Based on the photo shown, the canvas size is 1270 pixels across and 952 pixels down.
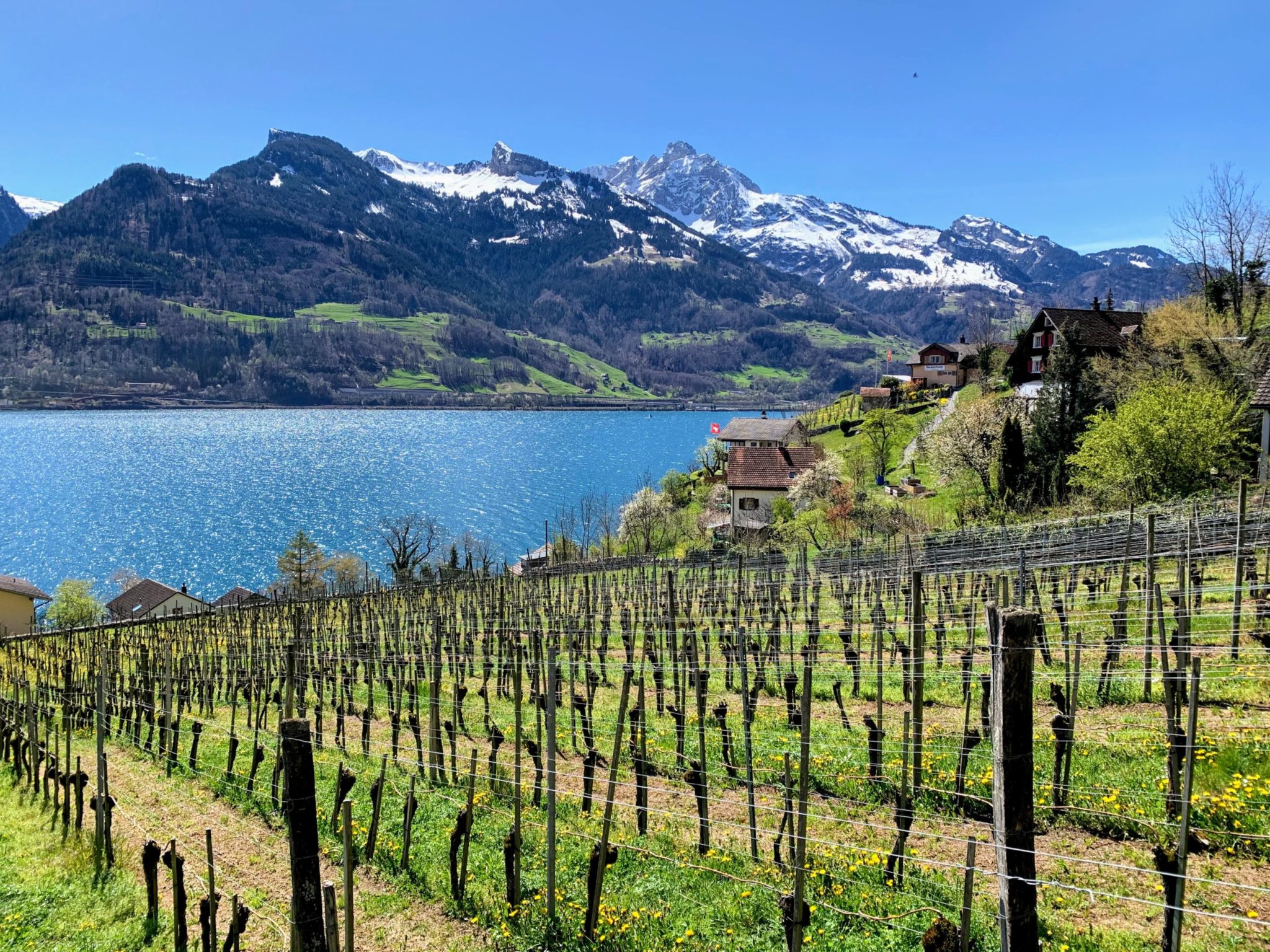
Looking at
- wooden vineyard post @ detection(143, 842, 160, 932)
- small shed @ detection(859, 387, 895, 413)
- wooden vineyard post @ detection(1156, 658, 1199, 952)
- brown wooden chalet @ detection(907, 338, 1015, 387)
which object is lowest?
wooden vineyard post @ detection(143, 842, 160, 932)

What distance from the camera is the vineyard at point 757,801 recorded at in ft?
18.4

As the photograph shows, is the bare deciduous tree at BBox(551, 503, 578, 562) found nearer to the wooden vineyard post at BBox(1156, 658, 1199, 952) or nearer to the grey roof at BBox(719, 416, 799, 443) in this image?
the grey roof at BBox(719, 416, 799, 443)

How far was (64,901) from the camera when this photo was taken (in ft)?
29.1

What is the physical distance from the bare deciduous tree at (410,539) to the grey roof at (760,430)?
31.1 meters

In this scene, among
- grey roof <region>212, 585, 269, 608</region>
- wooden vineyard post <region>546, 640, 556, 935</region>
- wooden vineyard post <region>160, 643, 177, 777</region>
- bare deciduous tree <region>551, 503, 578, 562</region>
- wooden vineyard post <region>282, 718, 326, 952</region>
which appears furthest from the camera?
bare deciduous tree <region>551, 503, 578, 562</region>

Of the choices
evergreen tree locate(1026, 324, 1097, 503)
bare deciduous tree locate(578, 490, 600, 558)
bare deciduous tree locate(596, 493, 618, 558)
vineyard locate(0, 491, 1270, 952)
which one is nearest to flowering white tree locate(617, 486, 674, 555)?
bare deciduous tree locate(596, 493, 618, 558)

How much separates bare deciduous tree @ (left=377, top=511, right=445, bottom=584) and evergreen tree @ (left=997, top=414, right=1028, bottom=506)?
1622 inches

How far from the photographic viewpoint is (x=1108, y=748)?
880 cm

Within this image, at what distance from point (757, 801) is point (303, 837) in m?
5.71

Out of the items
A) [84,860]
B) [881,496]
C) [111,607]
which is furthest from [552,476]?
[84,860]

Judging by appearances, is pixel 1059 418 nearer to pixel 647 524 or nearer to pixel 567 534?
pixel 647 524

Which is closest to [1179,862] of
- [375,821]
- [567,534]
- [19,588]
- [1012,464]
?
[375,821]

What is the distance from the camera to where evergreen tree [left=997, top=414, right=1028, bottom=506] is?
38.2 metres

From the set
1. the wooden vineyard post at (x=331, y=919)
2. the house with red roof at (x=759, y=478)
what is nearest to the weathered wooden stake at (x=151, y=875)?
the wooden vineyard post at (x=331, y=919)
